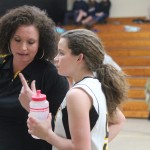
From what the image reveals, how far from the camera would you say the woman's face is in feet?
4.99

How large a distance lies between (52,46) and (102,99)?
21.6 inches

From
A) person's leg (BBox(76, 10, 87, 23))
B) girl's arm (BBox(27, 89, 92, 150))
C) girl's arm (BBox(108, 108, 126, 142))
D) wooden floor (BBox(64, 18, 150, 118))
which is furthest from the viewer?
person's leg (BBox(76, 10, 87, 23))

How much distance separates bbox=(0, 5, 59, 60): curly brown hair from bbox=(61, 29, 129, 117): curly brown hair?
0.32 m

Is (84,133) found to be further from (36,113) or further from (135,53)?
(135,53)

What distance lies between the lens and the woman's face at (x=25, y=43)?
1522 mm

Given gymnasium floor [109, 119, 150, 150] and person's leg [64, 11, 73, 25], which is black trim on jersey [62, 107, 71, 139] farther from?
person's leg [64, 11, 73, 25]

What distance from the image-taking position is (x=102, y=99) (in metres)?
1.22

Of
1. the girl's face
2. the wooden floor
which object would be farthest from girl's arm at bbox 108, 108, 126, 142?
the wooden floor

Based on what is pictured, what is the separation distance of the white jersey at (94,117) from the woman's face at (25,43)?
41cm

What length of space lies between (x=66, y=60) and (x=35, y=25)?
0.40m

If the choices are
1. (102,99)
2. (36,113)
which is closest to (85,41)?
(102,99)

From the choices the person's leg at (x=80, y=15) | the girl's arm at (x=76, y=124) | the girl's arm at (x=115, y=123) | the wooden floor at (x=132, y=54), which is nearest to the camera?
the girl's arm at (x=76, y=124)

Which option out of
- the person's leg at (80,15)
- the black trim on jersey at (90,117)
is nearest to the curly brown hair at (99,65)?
the black trim on jersey at (90,117)

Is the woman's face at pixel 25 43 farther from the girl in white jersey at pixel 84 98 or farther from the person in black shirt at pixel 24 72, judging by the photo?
the girl in white jersey at pixel 84 98
